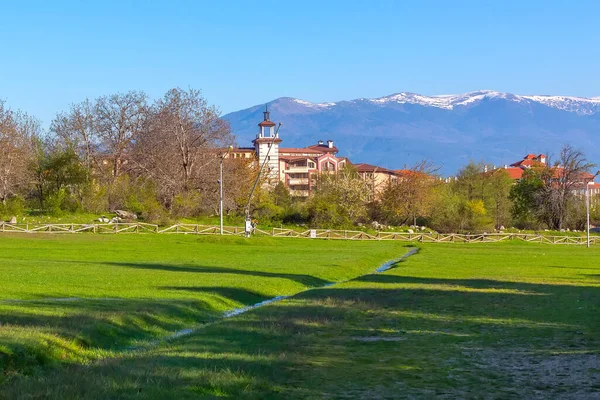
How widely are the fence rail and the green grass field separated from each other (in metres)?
40.0

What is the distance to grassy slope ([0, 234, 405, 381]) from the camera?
1819 centimetres

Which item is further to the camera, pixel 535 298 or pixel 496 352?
pixel 535 298

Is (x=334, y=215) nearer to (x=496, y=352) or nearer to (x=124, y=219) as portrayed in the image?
(x=124, y=219)

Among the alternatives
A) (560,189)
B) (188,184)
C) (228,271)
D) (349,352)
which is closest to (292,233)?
(188,184)

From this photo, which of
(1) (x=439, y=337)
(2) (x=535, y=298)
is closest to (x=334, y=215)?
(2) (x=535, y=298)

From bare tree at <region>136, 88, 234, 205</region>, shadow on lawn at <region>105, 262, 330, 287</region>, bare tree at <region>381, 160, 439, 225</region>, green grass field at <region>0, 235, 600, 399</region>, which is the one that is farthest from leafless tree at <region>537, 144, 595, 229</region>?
shadow on lawn at <region>105, 262, 330, 287</region>

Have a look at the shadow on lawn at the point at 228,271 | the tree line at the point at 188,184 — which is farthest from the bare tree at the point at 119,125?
the shadow on lawn at the point at 228,271

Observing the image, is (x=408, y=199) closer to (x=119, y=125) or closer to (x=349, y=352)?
(x=119, y=125)

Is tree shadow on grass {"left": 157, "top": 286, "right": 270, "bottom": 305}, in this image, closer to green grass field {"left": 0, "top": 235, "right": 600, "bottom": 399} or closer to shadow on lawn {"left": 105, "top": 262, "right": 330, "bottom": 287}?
green grass field {"left": 0, "top": 235, "right": 600, "bottom": 399}

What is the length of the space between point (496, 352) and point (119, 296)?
A: 1374cm

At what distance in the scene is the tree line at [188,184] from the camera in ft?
330

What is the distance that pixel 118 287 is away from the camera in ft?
101

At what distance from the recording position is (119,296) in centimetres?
2742

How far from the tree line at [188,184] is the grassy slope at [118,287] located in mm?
32943
